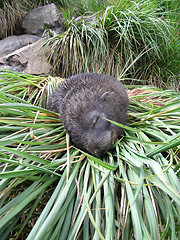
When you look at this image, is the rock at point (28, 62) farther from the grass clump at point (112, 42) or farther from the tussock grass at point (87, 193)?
the tussock grass at point (87, 193)

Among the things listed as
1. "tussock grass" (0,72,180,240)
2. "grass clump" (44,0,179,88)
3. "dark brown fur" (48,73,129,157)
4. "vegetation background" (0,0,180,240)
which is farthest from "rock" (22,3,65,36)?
"tussock grass" (0,72,180,240)

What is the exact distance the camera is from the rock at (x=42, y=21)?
180 inches

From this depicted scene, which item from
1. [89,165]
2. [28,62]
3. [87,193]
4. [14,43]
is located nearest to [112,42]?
[28,62]

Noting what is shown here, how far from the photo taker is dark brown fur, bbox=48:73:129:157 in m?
1.36

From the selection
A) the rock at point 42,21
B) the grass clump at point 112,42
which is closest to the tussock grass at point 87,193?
the grass clump at point 112,42

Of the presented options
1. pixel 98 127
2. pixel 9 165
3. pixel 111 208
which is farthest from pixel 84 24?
pixel 111 208

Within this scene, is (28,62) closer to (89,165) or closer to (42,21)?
(42,21)

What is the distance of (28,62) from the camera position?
133 inches

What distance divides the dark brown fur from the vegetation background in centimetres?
9

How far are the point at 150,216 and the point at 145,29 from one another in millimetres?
3115

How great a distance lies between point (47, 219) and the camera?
0.87m

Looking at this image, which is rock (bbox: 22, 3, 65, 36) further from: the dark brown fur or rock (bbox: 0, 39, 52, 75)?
the dark brown fur

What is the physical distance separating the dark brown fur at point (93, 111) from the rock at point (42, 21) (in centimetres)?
331

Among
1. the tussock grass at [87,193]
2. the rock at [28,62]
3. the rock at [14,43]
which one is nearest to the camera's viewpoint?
the tussock grass at [87,193]
